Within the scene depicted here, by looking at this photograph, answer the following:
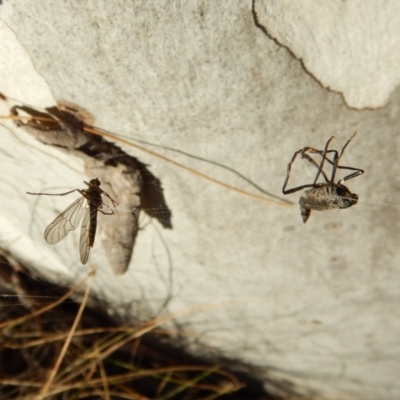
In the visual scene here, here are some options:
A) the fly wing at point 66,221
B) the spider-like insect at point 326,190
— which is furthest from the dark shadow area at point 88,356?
the spider-like insect at point 326,190

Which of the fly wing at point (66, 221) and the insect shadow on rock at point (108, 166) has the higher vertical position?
the insect shadow on rock at point (108, 166)

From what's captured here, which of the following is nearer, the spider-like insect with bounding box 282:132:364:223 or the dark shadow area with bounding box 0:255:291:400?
the spider-like insect with bounding box 282:132:364:223

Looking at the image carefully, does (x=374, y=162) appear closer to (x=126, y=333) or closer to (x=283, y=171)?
(x=283, y=171)

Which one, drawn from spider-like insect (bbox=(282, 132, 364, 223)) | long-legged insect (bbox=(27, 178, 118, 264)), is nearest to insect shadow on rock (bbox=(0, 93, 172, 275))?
long-legged insect (bbox=(27, 178, 118, 264))

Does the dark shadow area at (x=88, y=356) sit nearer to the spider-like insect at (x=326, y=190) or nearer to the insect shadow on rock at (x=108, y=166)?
the insect shadow on rock at (x=108, y=166)

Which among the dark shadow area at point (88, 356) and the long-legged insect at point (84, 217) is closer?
the long-legged insect at point (84, 217)

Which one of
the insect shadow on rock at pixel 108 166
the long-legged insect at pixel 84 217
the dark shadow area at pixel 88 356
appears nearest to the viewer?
the insect shadow on rock at pixel 108 166

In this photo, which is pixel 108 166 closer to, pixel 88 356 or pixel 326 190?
pixel 326 190

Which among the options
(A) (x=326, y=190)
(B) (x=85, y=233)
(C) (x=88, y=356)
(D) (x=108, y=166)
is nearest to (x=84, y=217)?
(B) (x=85, y=233)

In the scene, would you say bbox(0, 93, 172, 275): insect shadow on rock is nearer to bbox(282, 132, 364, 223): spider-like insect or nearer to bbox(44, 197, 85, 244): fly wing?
bbox(44, 197, 85, 244): fly wing
